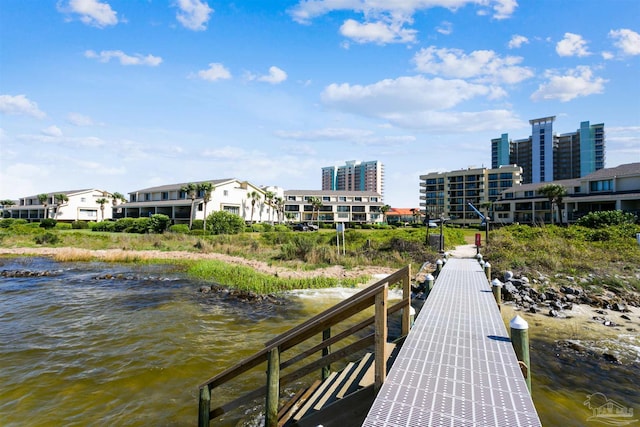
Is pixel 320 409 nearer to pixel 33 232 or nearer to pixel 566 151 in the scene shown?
pixel 33 232

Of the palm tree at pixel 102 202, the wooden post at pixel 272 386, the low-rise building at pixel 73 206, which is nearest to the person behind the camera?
the wooden post at pixel 272 386

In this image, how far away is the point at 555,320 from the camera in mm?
12055

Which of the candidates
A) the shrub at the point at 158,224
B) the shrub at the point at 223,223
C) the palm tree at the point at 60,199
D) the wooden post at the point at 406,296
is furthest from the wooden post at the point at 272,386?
the palm tree at the point at 60,199

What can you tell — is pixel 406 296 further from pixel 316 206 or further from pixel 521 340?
pixel 316 206

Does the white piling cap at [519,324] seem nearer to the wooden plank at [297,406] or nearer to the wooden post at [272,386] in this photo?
the wooden plank at [297,406]

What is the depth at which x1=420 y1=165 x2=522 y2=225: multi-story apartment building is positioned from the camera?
84438mm

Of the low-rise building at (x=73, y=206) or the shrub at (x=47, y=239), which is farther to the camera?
the low-rise building at (x=73, y=206)

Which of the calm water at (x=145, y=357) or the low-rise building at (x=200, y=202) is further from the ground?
the low-rise building at (x=200, y=202)

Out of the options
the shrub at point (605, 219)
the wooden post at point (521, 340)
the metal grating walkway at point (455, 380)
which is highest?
the shrub at point (605, 219)

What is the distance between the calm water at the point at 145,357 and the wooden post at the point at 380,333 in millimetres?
3519

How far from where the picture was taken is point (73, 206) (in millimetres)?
75312

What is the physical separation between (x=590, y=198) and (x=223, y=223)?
170 ft

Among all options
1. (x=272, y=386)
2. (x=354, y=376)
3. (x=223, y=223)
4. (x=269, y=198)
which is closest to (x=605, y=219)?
(x=354, y=376)

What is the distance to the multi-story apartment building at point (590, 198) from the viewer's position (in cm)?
4672
